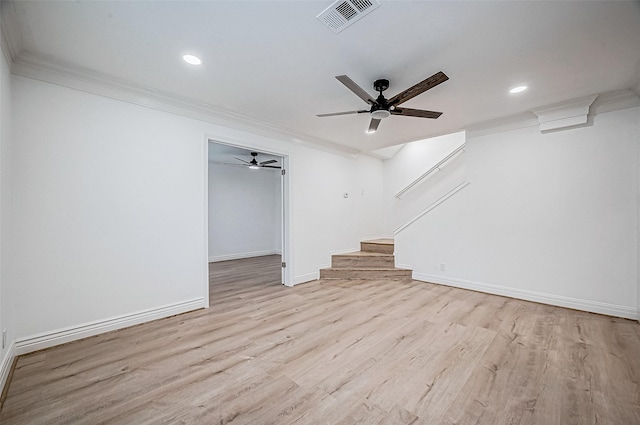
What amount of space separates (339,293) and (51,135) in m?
3.77

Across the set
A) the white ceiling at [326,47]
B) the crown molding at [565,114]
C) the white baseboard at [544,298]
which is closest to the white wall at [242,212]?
the white ceiling at [326,47]

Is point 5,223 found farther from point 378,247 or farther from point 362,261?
point 378,247

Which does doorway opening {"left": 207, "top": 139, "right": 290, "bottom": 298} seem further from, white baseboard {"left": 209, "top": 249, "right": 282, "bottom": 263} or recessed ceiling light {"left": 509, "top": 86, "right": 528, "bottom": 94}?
recessed ceiling light {"left": 509, "top": 86, "right": 528, "bottom": 94}

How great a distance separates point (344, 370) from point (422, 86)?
250cm

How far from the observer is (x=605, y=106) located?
125 inches

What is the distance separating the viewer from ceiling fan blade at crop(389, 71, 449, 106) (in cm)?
212

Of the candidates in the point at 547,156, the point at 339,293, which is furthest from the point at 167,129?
the point at 547,156

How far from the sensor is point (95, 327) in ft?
8.43

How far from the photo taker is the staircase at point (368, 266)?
4828 mm

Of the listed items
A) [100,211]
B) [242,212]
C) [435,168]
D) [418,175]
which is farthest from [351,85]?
[242,212]

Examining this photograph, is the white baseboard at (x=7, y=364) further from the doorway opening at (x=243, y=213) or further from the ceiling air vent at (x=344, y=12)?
the ceiling air vent at (x=344, y=12)

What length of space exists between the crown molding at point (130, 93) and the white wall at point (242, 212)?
336 cm

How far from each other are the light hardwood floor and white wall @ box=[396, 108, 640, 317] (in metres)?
0.48

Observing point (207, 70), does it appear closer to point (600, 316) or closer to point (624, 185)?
point (624, 185)
